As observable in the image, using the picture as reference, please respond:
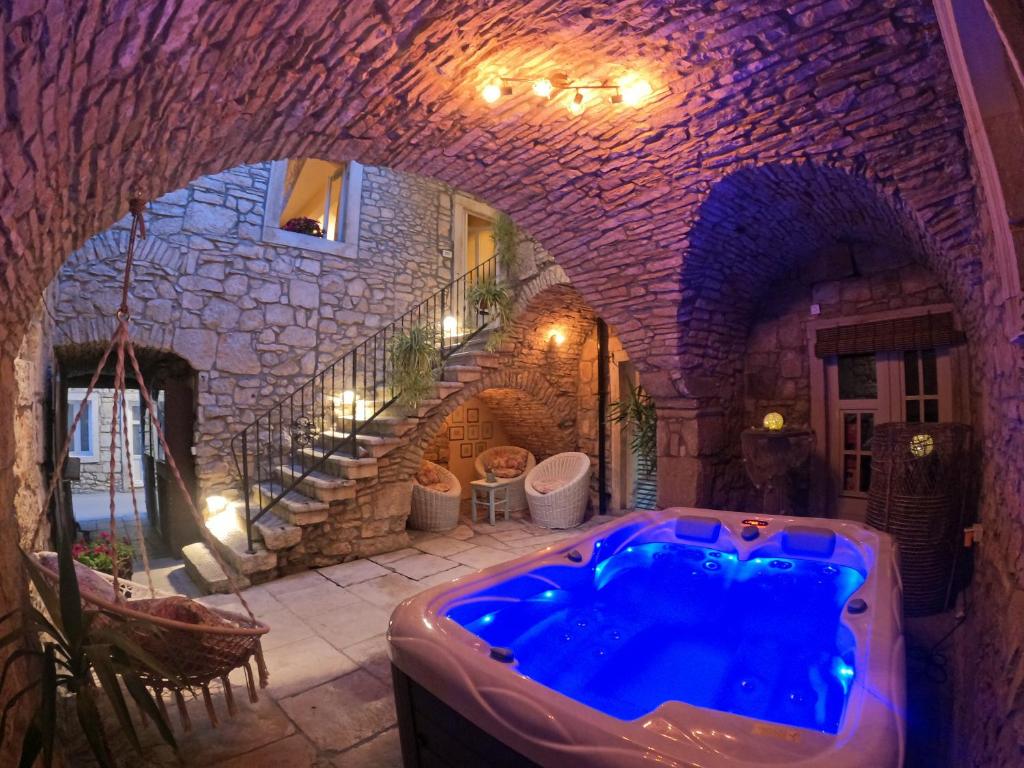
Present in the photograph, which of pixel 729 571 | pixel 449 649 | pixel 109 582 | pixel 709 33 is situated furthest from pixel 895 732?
pixel 109 582

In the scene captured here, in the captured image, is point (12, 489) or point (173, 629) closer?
point (12, 489)

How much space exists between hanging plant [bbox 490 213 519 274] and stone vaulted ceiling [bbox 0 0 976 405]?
8.48 feet

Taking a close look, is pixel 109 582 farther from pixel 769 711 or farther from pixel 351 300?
pixel 351 300

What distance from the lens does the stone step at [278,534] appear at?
13.1ft

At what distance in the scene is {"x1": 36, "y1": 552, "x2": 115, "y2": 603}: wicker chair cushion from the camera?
6.52ft

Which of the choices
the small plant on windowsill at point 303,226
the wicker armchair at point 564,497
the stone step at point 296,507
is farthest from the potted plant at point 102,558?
the wicker armchair at point 564,497

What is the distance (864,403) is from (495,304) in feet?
11.6

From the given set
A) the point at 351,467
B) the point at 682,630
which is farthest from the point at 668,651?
the point at 351,467

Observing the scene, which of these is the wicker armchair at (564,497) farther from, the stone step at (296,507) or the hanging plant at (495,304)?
the stone step at (296,507)

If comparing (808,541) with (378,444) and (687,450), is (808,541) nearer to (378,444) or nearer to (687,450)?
(687,450)

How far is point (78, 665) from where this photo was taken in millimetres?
1508

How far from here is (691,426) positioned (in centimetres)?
396

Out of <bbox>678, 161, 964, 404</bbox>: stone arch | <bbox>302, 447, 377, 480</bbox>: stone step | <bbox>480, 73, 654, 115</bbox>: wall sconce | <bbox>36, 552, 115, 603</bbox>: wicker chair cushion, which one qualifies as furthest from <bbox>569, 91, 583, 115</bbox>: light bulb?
<bbox>302, 447, 377, 480</bbox>: stone step

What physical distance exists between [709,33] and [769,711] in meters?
2.58
